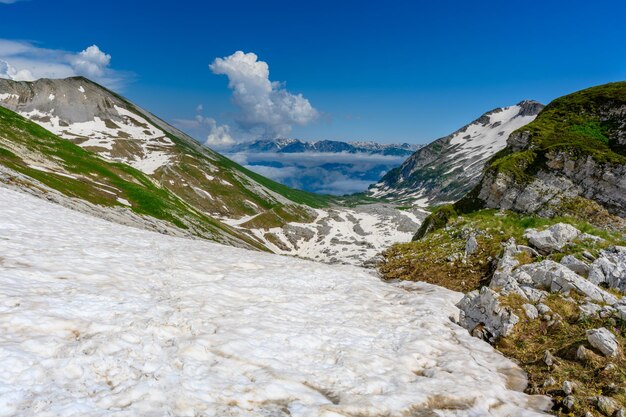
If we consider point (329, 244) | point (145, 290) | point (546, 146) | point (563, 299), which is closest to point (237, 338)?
point (145, 290)

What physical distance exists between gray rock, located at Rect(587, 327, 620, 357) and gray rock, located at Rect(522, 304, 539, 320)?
2614 mm

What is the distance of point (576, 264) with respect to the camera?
1762 cm

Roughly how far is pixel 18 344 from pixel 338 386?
26.5ft

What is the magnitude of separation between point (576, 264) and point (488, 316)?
600 centimetres

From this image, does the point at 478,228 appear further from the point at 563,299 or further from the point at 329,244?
the point at 329,244

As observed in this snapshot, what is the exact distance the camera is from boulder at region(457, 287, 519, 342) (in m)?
14.7

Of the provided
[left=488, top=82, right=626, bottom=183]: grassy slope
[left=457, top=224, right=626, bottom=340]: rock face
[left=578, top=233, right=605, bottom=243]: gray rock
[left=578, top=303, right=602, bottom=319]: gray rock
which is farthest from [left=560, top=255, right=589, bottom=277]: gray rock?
[left=488, top=82, right=626, bottom=183]: grassy slope

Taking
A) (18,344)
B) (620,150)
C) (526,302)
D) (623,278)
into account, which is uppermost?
(620,150)

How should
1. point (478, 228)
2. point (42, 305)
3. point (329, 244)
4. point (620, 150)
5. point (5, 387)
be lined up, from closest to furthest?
point (5, 387) < point (42, 305) < point (478, 228) < point (620, 150) < point (329, 244)

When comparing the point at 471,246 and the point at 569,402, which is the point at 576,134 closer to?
the point at 471,246

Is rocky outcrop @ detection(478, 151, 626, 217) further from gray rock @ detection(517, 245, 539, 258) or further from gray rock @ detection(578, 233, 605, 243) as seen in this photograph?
gray rock @ detection(517, 245, 539, 258)

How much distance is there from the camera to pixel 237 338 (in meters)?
11.4

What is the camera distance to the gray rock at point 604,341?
11617 millimetres

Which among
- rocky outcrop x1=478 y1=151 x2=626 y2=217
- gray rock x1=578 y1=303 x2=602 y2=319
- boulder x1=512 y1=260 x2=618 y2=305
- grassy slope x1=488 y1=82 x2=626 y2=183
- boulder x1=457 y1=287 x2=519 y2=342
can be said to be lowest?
boulder x1=457 y1=287 x2=519 y2=342
